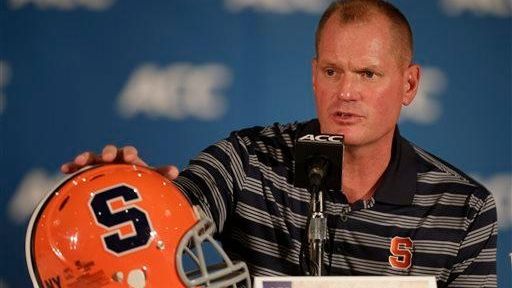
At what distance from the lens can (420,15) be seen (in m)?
2.26

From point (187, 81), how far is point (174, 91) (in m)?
0.04

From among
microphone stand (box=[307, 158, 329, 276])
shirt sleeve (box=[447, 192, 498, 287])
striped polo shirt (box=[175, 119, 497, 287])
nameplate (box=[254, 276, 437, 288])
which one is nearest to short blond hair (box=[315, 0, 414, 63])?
striped polo shirt (box=[175, 119, 497, 287])

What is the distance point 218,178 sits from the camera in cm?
177

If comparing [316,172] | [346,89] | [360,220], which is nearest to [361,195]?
[360,220]

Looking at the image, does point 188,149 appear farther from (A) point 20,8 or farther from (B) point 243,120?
(A) point 20,8

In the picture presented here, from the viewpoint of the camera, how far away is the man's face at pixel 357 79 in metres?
1.74

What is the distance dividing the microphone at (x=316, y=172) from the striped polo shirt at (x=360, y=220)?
38cm

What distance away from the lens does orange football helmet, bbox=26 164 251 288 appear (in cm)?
131

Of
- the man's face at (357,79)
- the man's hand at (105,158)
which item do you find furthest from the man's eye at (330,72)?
the man's hand at (105,158)

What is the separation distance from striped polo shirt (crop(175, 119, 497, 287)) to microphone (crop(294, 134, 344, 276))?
38 cm

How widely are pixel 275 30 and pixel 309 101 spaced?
0.74 feet

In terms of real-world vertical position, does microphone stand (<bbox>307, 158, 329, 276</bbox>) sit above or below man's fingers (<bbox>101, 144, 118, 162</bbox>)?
below

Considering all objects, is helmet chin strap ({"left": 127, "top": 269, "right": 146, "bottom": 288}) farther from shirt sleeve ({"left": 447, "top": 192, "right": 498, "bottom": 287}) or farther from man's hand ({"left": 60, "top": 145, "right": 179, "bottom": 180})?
shirt sleeve ({"left": 447, "top": 192, "right": 498, "bottom": 287})

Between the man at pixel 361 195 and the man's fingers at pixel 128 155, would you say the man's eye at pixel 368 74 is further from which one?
the man's fingers at pixel 128 155
